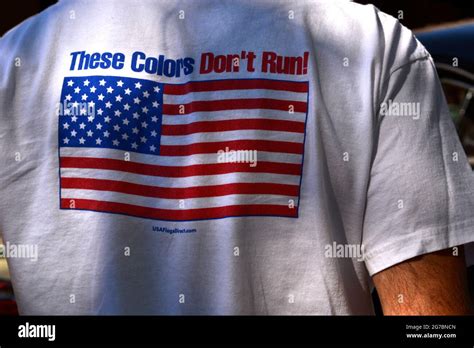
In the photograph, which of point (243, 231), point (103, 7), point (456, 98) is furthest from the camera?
point (456, 98)

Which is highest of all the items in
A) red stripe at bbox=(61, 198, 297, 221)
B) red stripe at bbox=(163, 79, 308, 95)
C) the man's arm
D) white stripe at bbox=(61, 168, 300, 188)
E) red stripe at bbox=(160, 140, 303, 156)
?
red stripe at bbox=(163, 79, 308, 95)

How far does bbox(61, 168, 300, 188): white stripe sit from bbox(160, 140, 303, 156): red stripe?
0.15 ft

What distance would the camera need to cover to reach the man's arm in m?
1.60

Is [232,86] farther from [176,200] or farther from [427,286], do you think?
[427,286]

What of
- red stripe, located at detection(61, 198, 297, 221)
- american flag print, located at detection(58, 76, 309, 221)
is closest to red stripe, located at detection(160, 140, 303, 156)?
american flag print, located at detection(58, 76, 309, 221)

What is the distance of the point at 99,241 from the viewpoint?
1.63 m

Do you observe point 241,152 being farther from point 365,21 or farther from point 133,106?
point 365,21

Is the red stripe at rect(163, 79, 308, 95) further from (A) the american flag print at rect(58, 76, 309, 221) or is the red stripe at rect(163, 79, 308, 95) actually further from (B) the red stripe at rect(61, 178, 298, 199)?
(B) the red stripe at rect(61, 178, 298, 199)

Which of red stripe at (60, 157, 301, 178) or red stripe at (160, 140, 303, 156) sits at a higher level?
red stripe at (160, 140, 303, 156)

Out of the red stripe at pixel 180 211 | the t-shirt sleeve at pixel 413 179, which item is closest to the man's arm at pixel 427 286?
the t-shirt sleeve at pixel 413 179

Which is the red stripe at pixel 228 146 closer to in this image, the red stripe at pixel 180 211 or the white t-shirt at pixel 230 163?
the white t-shirt at pixel 230 163

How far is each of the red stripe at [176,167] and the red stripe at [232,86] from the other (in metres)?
0.14
